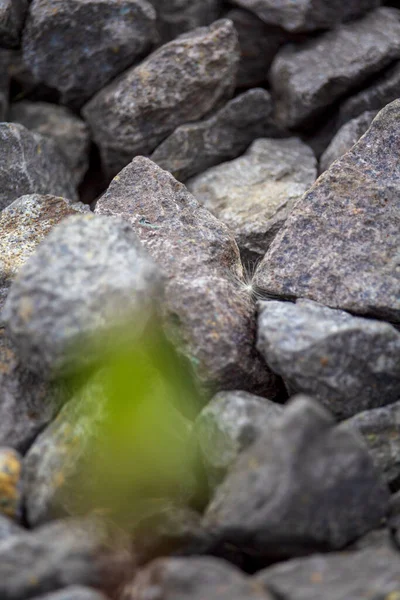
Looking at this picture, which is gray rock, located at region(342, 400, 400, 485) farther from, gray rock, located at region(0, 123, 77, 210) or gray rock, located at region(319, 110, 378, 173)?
gray rock, located at region(0, 123, 77, 210)

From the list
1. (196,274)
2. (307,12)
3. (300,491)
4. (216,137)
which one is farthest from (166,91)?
(300,491)

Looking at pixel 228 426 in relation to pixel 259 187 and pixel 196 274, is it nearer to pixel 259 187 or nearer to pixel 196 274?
pixel 196 274

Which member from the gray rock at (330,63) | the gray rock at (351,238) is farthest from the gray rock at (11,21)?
the gray rock at (351,238)

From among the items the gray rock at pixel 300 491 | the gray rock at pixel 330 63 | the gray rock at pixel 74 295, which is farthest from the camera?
the gray rock at pixel 330 63

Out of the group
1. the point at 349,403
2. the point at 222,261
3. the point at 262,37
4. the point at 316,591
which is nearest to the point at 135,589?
the point at 316,591

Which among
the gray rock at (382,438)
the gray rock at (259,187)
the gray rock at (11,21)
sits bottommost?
the gray rock at (382,438)

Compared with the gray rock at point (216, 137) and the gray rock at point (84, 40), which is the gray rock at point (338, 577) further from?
the gray rock at point (84, 40)

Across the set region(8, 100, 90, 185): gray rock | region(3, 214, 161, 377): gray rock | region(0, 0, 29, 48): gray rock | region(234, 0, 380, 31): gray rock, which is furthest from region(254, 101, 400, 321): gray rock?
region(0, 0, 29, 48): gray rock

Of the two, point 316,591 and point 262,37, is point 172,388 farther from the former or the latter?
point 262,37
